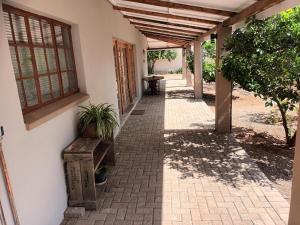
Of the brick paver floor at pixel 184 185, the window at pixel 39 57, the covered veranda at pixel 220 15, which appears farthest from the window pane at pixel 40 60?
the covered veranda at pixel 220 15

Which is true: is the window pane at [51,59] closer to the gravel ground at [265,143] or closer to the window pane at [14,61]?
the window pane at [14,61]

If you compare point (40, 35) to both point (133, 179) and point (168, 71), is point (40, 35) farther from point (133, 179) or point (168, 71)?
point (168, 71)

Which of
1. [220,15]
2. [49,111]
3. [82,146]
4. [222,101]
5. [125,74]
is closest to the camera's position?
[49,111]

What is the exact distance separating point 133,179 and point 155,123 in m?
3.18

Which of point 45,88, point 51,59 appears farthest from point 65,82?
point 45,88

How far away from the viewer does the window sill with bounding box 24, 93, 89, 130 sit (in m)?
2.40

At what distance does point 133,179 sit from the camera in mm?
3885

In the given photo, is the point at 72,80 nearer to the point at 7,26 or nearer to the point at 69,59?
the point at 69,59

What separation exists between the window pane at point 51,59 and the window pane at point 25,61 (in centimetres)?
44

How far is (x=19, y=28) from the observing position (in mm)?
2564

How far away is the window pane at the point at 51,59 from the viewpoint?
124 inches

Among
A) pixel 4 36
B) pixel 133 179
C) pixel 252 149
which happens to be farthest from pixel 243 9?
pixel 4 36

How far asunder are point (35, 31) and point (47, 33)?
280 mm

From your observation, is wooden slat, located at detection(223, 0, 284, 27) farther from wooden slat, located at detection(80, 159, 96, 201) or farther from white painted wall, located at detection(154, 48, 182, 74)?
white painted wall, located at detection(154, 48, 182, 74)
